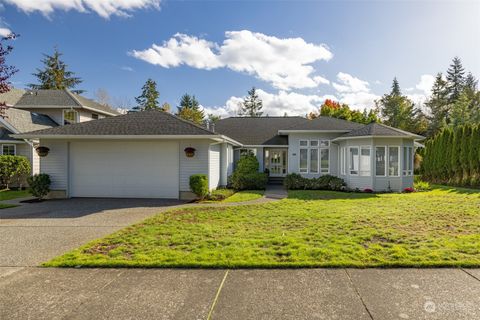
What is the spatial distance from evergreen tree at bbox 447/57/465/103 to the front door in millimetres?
39846

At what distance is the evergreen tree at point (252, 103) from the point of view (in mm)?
63334

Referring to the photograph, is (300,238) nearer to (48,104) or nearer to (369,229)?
(369,229)

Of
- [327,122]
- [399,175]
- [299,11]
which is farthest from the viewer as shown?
[327,122]

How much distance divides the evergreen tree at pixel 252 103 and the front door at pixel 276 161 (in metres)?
43.0

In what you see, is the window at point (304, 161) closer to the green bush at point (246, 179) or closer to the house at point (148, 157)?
the green bush at point (246, 179)

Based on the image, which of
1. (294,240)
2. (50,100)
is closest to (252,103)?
(50,100)

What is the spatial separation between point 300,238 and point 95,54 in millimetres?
26163

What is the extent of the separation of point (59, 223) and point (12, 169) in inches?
447

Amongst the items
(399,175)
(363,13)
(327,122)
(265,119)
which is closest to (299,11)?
(363,13)

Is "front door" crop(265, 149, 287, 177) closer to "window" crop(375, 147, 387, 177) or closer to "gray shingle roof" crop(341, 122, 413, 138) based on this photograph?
"gray shingle roof" crop(341, 122, 413, 138)

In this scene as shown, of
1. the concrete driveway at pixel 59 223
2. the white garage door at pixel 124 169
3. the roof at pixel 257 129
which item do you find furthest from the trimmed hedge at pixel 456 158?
the concrete driveway at pixel 59 223

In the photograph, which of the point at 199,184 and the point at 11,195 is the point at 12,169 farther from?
the point at 199,184

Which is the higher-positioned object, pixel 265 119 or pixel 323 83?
pixel 323 83

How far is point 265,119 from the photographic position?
25.4 m
